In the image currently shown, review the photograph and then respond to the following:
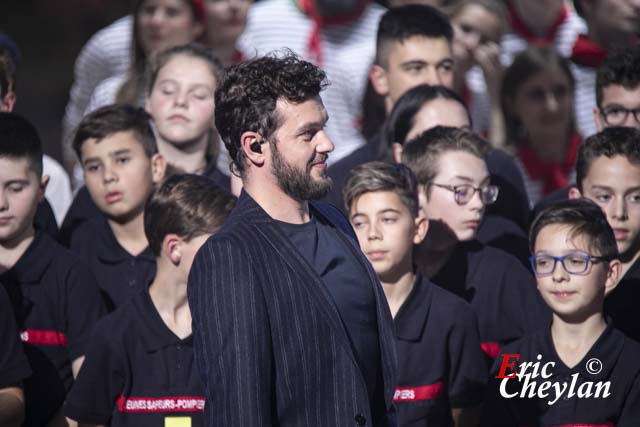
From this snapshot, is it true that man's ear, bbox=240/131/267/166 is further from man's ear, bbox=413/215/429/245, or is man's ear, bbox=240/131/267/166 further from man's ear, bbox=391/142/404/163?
man's ear, bbox=391/142/404/163

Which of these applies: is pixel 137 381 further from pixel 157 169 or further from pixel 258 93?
pixel 258 93

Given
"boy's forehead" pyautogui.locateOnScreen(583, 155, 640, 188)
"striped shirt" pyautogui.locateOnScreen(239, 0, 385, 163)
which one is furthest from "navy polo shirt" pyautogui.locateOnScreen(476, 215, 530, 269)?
"striped shirt" pyautogui.locateOnScreen(239, 0, 385, 163)

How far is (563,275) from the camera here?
4191mm

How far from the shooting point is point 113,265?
4.80 meters

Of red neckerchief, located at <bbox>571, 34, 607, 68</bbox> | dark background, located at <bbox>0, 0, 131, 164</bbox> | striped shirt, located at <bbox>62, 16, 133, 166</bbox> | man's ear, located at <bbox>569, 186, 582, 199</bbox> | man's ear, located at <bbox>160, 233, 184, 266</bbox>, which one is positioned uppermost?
dark background, located at <bbox>0, 0, 131, 164</bbox>

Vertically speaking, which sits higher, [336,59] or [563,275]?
[336,59]

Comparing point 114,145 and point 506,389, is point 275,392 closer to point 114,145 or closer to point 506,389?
point 506,389

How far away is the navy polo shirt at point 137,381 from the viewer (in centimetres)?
418

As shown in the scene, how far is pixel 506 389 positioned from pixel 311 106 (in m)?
1.40

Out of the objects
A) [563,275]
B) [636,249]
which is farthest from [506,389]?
[636,249]

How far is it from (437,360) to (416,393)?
0.14 meters

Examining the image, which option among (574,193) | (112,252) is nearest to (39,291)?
(112,252)

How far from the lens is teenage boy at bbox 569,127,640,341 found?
176 inches

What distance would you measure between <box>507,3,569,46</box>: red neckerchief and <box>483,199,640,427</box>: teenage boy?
112 inches
